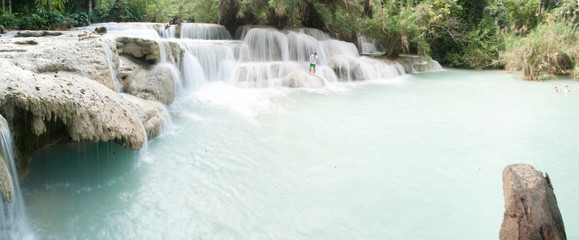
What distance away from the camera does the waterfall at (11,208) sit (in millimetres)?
2879

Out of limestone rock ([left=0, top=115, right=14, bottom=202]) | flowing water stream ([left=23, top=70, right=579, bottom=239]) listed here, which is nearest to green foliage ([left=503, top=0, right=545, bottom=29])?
flowing water stream ([left=23, top=70, right=579, bottom=239])

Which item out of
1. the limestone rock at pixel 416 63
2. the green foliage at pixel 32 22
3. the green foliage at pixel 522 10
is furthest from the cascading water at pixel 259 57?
the green foliage at pixel 522 10

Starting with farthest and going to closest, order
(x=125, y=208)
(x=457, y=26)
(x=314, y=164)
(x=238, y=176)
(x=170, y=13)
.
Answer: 1. (x=170, y=13)
2. (x=457, y=26)
3. (x=314, y=164)
4. (x=238, y=176)
5. (x=125, y=208)

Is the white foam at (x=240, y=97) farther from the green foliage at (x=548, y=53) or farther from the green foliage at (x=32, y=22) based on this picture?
the green foliage at (x=548, y=53)

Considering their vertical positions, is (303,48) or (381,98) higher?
(303,48)

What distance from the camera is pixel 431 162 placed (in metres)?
5.02

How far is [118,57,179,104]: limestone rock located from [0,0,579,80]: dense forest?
21.3ft

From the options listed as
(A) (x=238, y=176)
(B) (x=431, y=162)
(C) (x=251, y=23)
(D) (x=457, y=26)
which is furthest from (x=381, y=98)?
(D) (x=457, y=26)

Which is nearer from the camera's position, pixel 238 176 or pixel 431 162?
pixel 238 176

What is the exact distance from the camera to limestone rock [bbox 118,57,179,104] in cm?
715

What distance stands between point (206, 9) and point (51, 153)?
41.4 ft

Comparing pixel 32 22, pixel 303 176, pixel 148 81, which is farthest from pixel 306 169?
pixel 32 22

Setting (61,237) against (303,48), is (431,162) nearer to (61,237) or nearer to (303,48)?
(61,237)

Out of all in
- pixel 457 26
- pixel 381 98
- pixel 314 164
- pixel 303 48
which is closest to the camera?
pixel 314 164
